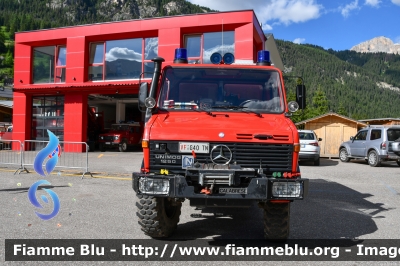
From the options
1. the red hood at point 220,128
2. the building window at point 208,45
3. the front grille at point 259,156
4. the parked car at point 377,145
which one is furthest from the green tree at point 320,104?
the front grille at point 259,156

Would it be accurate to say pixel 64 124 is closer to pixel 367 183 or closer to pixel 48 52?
pixel 48 52

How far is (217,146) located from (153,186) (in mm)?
951

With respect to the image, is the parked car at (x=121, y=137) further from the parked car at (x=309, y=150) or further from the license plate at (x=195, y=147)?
the license plate at (x=195, y=147)

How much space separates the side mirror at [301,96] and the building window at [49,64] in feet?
58.1

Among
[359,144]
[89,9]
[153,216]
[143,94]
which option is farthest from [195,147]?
[89,9]

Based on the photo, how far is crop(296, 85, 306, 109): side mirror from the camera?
19.0 feet

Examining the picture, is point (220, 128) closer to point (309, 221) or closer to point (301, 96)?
point (301, 96)

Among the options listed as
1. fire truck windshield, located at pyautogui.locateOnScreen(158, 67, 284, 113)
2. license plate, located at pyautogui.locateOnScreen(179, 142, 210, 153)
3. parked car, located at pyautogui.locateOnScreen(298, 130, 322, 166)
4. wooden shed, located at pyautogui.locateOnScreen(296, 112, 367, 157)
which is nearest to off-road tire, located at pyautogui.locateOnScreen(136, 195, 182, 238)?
license plate, located at pyautogui.locateOnScreen(179, 142, 210, 153)

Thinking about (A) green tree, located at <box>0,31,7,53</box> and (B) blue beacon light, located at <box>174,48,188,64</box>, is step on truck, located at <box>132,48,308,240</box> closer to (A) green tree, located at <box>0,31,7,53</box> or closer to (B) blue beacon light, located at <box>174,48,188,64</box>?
(B) blue beacon light, located at <box>174,48,188,64</box>

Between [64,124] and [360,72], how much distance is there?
196 m

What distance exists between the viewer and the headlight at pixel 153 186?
14.2ft

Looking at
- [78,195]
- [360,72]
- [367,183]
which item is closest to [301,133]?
[367,183]

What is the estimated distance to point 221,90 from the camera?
543 cm

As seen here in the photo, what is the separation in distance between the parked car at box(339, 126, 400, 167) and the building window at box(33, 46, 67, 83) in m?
16.7
